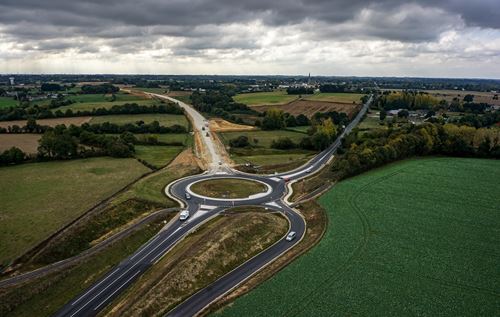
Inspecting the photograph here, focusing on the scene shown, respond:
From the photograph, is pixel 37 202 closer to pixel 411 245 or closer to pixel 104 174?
pixel 104 174

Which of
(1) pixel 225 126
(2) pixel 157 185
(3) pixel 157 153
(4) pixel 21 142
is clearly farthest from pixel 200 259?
(1) pixel 225 126

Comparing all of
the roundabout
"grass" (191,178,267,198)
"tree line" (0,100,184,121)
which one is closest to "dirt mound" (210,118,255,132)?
"tree line" (0,100,184,121)

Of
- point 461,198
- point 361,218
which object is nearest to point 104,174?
point 361,218

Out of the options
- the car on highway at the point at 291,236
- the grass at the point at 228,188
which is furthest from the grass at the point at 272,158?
the car on highway at the point at 291,236

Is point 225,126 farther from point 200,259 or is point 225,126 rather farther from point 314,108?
point 200,259

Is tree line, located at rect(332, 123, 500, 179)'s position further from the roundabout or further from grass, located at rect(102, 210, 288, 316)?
grass, located at rect(102, 210, 288, 316)

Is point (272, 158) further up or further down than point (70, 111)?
further down

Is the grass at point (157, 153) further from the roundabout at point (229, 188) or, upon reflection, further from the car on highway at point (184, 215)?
the car on highway at point (184, 215)
